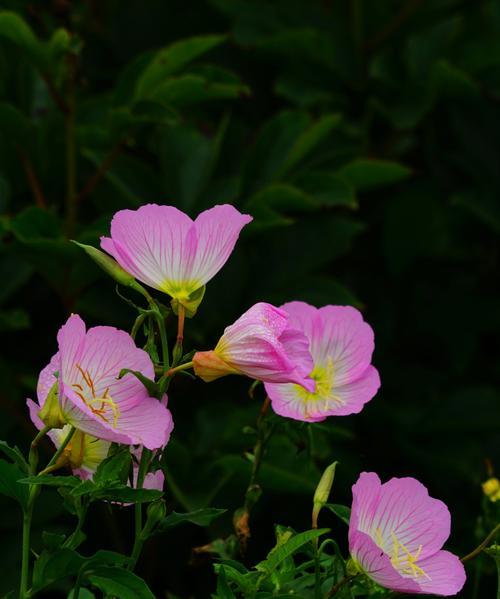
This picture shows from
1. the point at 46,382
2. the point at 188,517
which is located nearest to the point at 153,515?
the point at 188,517

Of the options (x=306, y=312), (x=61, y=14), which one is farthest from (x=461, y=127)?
(x=306, y=312)

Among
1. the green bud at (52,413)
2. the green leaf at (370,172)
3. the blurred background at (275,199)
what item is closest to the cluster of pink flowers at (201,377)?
the green bud at (52,413)

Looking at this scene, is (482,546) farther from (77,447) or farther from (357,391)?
(77,447)

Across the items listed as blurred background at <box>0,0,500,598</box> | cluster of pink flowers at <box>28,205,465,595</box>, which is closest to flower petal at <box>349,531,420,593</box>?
cluster of pink flowers at <box>28,205,465,595</box>

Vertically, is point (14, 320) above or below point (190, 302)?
below

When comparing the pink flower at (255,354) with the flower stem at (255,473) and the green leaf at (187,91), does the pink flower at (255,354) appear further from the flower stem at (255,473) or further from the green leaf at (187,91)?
the green leaf at (187,91)
